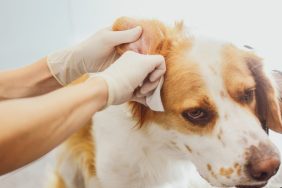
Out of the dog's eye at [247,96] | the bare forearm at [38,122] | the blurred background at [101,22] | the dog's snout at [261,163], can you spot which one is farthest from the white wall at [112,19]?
the bare forearm at [38,122]

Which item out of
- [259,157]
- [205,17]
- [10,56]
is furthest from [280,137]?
[10,56]

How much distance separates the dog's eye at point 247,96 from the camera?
824 mm

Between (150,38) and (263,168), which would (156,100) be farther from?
(263,168)

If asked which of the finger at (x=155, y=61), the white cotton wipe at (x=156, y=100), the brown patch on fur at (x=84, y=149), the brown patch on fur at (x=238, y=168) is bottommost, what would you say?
the brown patch on fur at (x=84, y=149)

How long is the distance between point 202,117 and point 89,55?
290 mm

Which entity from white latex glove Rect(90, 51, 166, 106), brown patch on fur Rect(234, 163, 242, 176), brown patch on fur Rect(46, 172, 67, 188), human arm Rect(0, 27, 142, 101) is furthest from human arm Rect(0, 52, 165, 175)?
brown patch on fur Rect(46, 172, 67, 188)

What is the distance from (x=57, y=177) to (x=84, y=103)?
1.91 ft

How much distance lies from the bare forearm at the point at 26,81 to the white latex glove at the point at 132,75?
0.25 meters

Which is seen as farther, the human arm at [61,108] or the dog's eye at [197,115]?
the dog's eye at [197,115]

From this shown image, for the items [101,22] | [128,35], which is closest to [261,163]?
[128,35]

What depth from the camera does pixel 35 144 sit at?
65 cm

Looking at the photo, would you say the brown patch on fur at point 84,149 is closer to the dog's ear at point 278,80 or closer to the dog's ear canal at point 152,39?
the dog's ear canal at point 152,39

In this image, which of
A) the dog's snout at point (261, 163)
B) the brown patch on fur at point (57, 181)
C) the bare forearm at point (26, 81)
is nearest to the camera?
the dog's snout at point (261, 163)

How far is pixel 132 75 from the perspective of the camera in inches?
31.6
